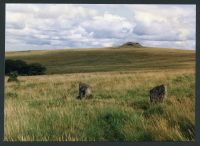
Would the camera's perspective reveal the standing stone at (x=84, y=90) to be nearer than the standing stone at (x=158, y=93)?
→ No

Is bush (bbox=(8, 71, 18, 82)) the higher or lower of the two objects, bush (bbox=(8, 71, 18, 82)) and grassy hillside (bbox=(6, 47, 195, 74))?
the lower

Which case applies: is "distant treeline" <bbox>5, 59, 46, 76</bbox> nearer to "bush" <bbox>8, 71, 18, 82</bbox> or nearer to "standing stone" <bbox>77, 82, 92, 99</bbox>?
"bush" <bbox>8, 71, 18, 82</bbox>

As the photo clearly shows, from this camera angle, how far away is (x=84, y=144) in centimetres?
809

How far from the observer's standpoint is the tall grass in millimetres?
8328

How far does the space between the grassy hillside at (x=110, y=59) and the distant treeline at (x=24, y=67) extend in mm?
86

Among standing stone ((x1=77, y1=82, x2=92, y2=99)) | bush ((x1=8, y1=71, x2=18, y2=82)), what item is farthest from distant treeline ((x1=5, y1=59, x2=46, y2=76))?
standing stone ((x1=77, y1=82, x2=92, y2=99))

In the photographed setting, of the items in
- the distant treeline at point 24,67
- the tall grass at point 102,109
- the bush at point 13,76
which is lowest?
the tall grass at point 102,109

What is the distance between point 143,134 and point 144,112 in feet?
1.90

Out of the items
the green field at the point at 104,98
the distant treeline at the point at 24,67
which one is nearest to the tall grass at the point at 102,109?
the green field at the point at 104,98

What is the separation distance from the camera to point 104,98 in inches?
361

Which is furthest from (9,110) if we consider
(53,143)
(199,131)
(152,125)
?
(199,131)

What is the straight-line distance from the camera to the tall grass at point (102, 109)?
8328 millimetres

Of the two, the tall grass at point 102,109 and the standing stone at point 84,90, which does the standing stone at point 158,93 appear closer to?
the tall grass at point 102,109

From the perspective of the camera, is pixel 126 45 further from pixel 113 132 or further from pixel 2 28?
pixel 2 28
